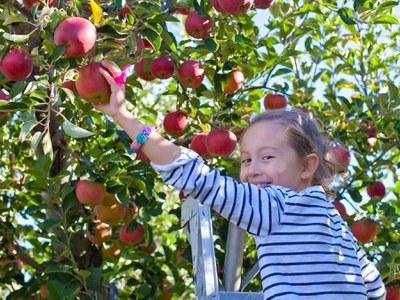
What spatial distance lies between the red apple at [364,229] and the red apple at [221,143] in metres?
0.55

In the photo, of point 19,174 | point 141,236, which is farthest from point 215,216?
point 19,174

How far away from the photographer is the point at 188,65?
296 centimetres

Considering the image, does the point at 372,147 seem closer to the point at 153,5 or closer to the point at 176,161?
the point at 153,5

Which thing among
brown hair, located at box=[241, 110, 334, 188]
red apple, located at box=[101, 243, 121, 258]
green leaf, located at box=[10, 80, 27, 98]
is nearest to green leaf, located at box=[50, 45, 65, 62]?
green leaf, located at box=[10, 80, 27, 98]

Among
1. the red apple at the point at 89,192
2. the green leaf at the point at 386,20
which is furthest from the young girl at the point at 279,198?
the green leaf at the point at 386,20

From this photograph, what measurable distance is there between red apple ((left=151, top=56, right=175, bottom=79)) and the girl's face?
0.89 meters

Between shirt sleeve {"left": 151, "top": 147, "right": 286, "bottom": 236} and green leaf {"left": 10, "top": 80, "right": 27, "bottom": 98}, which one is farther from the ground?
green leaf {"left": 10, "top": 80, "right": 27, "bottom": 98}

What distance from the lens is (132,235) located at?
3143mm

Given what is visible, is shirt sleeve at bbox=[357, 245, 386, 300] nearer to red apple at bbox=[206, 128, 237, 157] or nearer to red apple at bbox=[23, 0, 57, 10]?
red apple at bbox=[206, 128, 237, 157]

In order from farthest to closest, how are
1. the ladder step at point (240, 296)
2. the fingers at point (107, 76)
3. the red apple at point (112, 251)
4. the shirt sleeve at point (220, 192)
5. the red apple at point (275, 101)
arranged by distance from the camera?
the red apple at point (112, 251) → the red apple at point (275, 101) → the ladder step at point (240, 296) → the fingers at point (107, 76) → the shirt sleeve at point (220, 192)

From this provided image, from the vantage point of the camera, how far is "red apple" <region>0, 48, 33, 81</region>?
101 inches

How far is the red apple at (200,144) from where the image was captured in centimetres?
304

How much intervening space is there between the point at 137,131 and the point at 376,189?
5.87 feet

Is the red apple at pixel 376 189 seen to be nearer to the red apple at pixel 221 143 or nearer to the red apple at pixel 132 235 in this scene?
the red apple at pixel 221 143
